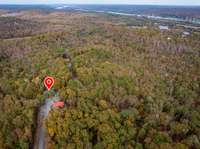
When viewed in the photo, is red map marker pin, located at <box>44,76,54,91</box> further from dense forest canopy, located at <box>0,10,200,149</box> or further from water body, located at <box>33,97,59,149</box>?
water body, located at <box>33,97,59,149</box>

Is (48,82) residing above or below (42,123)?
above

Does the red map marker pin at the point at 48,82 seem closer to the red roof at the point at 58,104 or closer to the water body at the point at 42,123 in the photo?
the water body at the point at 42,123

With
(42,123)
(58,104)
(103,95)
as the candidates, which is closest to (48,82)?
(58,104)

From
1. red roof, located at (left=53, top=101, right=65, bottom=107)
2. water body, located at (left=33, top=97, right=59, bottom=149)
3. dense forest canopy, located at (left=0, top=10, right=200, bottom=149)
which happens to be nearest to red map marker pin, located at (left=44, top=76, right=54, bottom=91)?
dense forest canopy, located at (left=0, top=10, right=200, bottom=149)

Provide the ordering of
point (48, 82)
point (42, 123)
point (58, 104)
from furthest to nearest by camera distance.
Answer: point (48, 82)
point (58, 104)
point (42, 123)

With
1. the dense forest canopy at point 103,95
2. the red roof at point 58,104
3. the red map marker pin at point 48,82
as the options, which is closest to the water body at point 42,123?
the dense forest canopy at point 103,95

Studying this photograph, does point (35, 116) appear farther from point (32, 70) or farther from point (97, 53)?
point (97, 53)

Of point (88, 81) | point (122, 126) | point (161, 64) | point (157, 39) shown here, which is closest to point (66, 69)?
point (88, 81)

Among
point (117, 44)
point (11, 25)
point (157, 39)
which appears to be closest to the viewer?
point (117, 44)

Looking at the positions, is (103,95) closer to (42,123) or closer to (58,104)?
(58,104)
